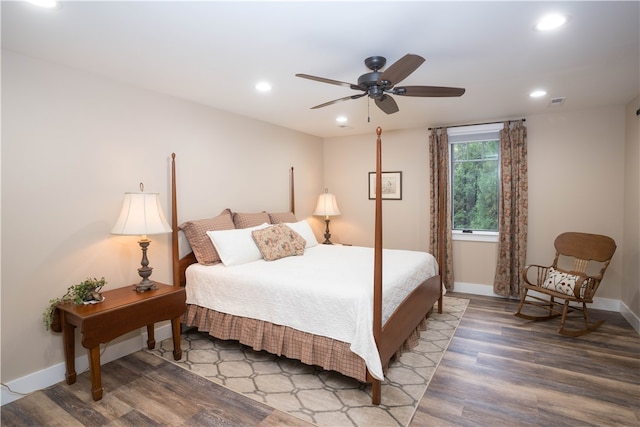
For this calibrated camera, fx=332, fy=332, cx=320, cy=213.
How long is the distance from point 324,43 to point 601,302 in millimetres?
4401

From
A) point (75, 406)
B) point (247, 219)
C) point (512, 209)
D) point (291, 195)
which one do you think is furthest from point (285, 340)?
point (512, 209)

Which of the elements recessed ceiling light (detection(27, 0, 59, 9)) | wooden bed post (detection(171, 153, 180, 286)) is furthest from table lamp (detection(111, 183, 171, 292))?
recessed ceiling light (detection(27, 0, 59, 9))

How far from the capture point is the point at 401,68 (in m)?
2.04

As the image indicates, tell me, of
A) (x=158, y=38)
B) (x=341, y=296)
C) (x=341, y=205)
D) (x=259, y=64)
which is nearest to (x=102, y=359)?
(x=341, y=296)

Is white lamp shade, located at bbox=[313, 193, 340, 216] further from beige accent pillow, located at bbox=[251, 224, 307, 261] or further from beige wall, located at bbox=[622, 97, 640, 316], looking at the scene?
beige wall, located at bbox=[622, 97, 640, 316]

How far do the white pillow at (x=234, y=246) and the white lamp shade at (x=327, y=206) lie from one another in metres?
1.94

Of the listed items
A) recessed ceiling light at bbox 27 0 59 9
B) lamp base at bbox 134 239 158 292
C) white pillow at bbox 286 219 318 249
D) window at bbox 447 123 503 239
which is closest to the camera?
recessed ceiling light at bbox 27 0 59 9

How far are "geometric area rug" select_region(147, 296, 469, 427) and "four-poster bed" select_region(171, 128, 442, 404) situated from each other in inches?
5.9

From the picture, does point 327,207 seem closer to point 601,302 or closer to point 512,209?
point 512,209

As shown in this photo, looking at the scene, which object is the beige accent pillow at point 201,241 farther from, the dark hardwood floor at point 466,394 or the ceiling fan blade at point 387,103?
the ceiling fan blade at point 387,103

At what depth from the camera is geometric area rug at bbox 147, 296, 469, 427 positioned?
214cm

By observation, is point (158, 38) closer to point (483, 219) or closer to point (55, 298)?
point (55, 298)

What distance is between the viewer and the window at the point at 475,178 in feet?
15.2

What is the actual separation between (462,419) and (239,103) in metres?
3.40
